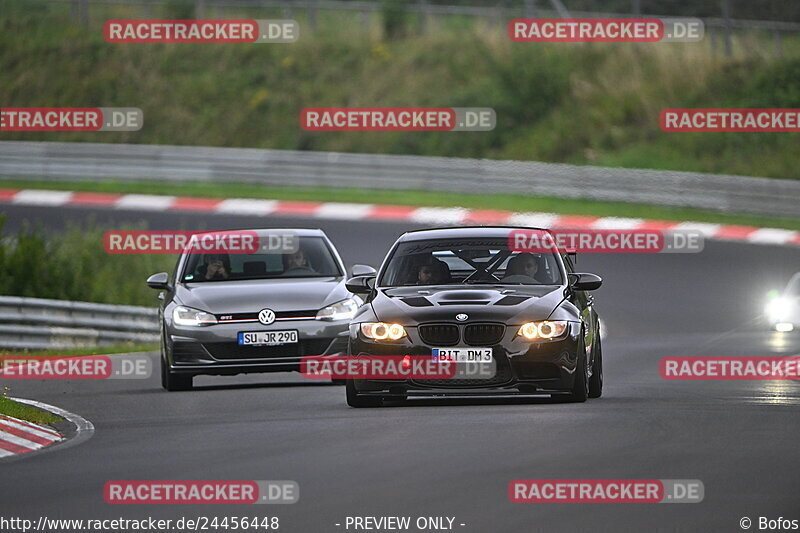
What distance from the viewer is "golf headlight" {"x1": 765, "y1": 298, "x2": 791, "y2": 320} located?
22.3m

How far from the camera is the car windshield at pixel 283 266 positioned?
16.7m

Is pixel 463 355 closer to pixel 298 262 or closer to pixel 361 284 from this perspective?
pixel 361 284

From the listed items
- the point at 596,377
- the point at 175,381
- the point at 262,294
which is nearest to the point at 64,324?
the point at 175,381

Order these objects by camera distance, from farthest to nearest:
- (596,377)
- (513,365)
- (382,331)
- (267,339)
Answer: (267,339), (596,377), (382,331), (513,365)

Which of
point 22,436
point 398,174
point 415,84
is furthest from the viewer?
point 415,84

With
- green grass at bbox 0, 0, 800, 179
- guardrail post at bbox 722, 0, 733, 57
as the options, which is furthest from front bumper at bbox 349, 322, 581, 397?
guardrail post at bbox 722, 0, 733, 57

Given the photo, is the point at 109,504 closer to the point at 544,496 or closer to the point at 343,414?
the point at 544,496

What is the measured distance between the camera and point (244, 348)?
15.6m

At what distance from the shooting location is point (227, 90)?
48875 mm

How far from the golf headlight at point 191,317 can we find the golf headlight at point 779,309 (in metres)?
9.38

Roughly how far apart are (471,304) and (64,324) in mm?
11853

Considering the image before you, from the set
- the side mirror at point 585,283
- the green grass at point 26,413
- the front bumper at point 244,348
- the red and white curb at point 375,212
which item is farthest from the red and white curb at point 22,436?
the red and white curb at point 375,212

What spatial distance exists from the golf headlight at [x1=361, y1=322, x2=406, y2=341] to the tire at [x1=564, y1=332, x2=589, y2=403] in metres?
1.36

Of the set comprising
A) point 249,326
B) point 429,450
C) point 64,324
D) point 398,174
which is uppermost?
point 398,174
